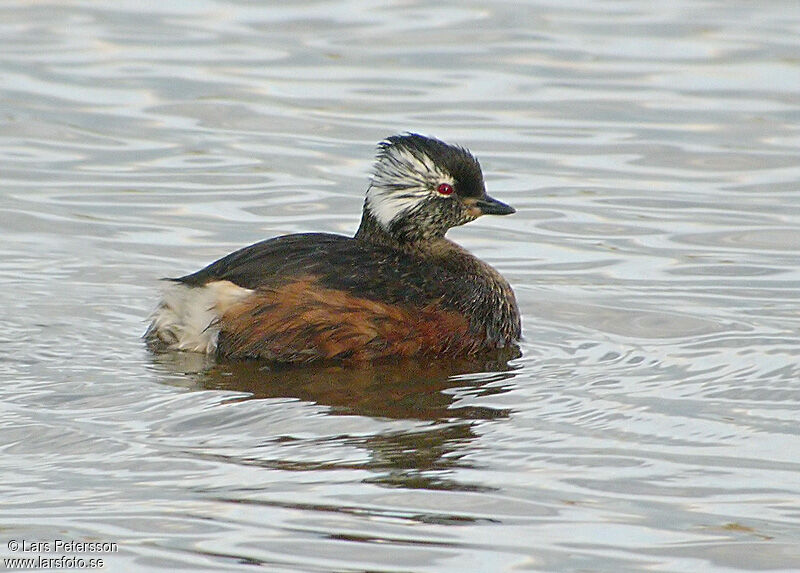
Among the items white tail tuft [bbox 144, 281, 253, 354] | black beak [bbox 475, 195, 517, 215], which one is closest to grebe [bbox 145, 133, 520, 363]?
white tail tuft [bbox 144, 281, 253, 354]

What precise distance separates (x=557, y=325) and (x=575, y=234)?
1.83 metres

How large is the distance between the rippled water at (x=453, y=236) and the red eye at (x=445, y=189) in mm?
797

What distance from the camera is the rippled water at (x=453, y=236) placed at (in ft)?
18.4

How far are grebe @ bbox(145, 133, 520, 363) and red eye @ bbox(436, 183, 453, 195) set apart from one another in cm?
6

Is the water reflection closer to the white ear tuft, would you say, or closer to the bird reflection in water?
the bird reflection in water

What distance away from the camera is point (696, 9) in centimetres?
1544

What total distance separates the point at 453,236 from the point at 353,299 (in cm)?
289

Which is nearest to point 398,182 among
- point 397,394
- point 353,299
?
Result: point 353,299

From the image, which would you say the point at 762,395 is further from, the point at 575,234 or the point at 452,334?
the point at 575,234

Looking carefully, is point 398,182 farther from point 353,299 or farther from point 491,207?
point 353,299

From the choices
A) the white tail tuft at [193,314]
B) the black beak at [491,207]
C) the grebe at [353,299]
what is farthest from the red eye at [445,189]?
the white tail tuft at [193,314]

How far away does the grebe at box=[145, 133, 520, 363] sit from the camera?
7652mm

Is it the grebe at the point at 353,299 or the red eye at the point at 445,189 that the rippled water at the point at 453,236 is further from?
the red eye at the point at 445,189

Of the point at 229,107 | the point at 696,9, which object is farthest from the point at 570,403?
the point at 696,9
